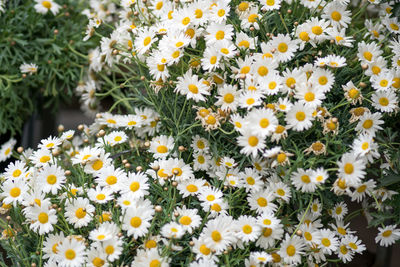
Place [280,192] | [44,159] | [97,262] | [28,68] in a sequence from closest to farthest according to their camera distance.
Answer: [97,262], [280,192], [44,159], [28,68]

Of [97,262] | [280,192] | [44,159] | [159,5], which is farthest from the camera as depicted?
[159,5]

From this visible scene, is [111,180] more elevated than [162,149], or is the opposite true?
[162,149]

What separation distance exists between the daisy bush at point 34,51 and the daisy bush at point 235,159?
0.44 metres

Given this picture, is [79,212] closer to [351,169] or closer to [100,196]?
[100,196]

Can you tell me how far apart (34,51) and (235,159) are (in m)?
0.79

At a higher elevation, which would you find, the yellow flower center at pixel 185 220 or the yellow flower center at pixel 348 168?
the yellow flower center at pixel 348 168

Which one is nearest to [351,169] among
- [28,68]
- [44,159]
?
[44,159]

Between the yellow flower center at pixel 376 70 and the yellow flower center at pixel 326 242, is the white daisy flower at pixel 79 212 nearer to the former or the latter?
the yellow flower center at pixel 326 242

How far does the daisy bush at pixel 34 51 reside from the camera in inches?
57.1

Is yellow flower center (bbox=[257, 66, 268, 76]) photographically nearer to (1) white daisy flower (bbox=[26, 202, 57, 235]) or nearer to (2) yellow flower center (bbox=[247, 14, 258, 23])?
(2) yellow flower center (bbox=[247, 14, 258, 23])

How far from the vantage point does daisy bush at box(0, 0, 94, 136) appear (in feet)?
4.75

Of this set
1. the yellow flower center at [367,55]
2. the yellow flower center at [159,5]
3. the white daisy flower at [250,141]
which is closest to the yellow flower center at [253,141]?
the white daisy flower at [250,141]

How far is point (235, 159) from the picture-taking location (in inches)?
42.9

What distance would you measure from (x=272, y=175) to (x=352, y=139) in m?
0.18
